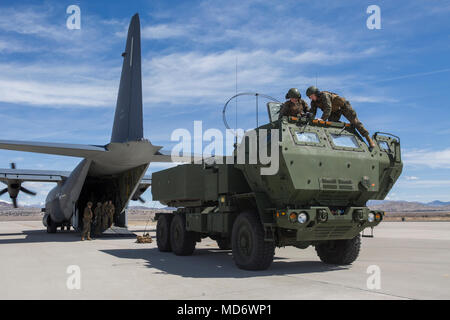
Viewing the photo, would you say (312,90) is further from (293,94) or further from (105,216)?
(105,216)

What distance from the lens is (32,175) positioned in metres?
28.1

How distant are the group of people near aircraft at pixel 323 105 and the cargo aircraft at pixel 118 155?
28.5 feet

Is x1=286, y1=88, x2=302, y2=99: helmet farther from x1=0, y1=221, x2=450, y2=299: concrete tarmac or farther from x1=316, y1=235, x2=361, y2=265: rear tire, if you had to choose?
x1=0, y1=221, x2=450, y2=299: concrete tarmac

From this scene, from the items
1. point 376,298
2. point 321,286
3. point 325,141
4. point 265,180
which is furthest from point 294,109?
point 376,298

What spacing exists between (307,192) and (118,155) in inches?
482

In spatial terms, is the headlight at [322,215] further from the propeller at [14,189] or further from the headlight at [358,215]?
the propeller at [14,189]

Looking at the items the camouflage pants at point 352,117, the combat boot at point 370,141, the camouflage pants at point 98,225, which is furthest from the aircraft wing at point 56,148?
the combat boot at point 370,141

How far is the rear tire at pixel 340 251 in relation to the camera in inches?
366

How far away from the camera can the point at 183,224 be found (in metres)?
12.0

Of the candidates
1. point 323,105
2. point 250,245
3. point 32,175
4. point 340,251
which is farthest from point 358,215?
point 32,175

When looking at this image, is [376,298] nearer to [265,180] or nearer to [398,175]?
[265,180]

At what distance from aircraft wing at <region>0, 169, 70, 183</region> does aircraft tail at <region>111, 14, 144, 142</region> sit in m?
11.8

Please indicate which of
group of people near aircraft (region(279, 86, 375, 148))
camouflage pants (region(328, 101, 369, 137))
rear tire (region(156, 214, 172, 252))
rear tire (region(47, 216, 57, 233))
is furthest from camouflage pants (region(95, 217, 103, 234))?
camouflage pants (region(328, 101, 369, 137))

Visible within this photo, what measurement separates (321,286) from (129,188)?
16231mm
